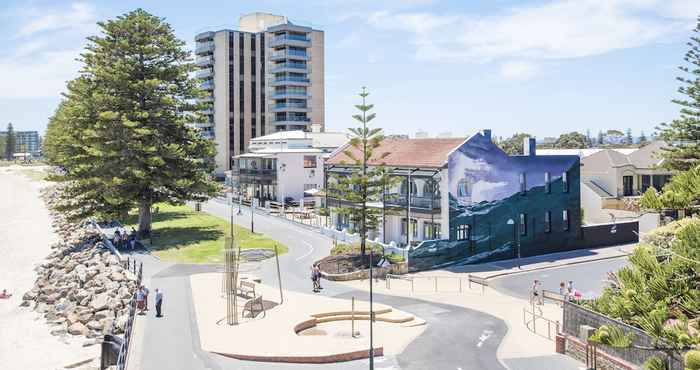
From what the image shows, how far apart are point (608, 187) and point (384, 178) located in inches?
1434

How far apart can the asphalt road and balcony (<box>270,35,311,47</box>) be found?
67362 mm

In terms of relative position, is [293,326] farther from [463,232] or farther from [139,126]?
[139,126]

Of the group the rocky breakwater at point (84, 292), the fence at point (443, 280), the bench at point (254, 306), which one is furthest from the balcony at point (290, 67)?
the bench at point (254, 306)

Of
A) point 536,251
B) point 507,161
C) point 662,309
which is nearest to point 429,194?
point 507,161

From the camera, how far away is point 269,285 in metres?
34.0

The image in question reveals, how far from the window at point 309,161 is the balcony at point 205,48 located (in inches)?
1739

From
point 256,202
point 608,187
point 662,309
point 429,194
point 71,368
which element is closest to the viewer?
point 662,309

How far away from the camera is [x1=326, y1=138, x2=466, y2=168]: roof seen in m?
42.2

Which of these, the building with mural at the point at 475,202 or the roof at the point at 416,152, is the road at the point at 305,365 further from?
the roof at the point at 416,152

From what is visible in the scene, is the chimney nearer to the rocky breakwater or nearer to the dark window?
the dark window

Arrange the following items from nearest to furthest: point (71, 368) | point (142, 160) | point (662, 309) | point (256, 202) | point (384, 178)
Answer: point (662, 309), point (71, 368), point (384, 178), point (142, 160), point (256, 202)

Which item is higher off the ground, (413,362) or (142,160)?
(142,160)

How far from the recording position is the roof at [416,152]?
139 feet

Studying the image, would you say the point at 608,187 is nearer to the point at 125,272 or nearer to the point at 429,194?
the point at 429,194
